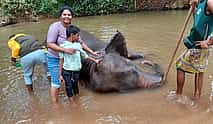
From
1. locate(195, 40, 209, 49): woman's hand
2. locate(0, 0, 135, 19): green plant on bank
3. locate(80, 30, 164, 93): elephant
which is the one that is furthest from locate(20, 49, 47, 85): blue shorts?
locate(0, 0, 135, 19): green plant on bank

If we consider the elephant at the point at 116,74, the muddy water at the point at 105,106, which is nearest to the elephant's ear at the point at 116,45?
the elephant at the point at 116,74

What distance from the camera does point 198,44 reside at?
4379mm

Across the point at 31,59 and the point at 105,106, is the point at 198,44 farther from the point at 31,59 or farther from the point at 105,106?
the point at 31,59

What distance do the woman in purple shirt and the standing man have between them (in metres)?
1.52

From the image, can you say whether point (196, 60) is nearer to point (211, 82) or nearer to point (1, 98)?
point (211, 82)

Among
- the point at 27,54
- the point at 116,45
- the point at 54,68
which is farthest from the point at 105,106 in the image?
the point at 27,54

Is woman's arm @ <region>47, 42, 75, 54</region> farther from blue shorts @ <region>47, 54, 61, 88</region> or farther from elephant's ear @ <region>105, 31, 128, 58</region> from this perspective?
elephant's ear @ <region>105, 31, 128, 58</region>

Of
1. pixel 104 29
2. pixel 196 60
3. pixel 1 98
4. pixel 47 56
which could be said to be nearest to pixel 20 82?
pixel 1 98

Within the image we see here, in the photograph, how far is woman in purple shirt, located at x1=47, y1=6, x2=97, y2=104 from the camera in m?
4.60

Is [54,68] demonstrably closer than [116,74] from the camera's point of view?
Yes

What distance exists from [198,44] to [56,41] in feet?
6.17

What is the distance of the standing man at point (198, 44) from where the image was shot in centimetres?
423

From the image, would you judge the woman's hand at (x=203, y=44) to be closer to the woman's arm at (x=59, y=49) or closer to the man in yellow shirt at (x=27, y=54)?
the woman's arm at (x=59, y=49)

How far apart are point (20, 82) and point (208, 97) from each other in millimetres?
3065
